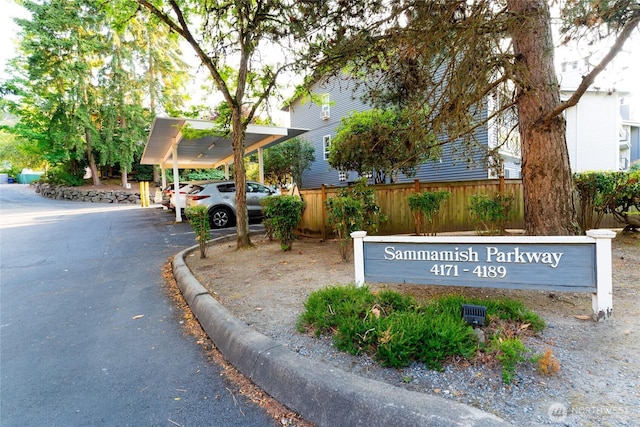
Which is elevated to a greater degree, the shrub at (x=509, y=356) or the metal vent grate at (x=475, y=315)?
the metal vent grate at (x=475, y=315)

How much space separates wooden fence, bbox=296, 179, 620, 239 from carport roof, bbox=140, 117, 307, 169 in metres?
4.54

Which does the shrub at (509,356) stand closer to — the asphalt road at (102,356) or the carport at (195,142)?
the asphalt road at (102,356)

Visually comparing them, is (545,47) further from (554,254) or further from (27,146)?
(27,146)

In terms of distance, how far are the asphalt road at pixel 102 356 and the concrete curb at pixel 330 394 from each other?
8.0 inches

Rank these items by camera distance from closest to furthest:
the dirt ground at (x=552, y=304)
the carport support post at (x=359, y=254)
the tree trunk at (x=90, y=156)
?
the dirt ground at (x=552, y=304) → the carport support post at (x=359, y=254) → the tree trunk at (x=90, y=156)

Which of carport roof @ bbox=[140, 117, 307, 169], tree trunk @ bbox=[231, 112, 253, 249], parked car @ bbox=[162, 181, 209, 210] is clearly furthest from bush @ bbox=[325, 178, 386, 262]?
parked car @ bbox=[162, 181, 209, 210]

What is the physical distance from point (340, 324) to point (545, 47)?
432cm

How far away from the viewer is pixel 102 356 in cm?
301

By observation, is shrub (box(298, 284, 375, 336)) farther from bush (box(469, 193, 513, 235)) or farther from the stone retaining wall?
the stone retaining wall

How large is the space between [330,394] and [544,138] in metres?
4.13

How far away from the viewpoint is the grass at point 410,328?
89.8 inches

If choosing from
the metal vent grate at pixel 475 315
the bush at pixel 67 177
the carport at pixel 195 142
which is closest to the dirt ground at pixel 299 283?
the metal vent grate at pixel 475 315

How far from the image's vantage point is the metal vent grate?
102 inches

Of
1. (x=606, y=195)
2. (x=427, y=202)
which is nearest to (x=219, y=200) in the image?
(x=427, y=202)
